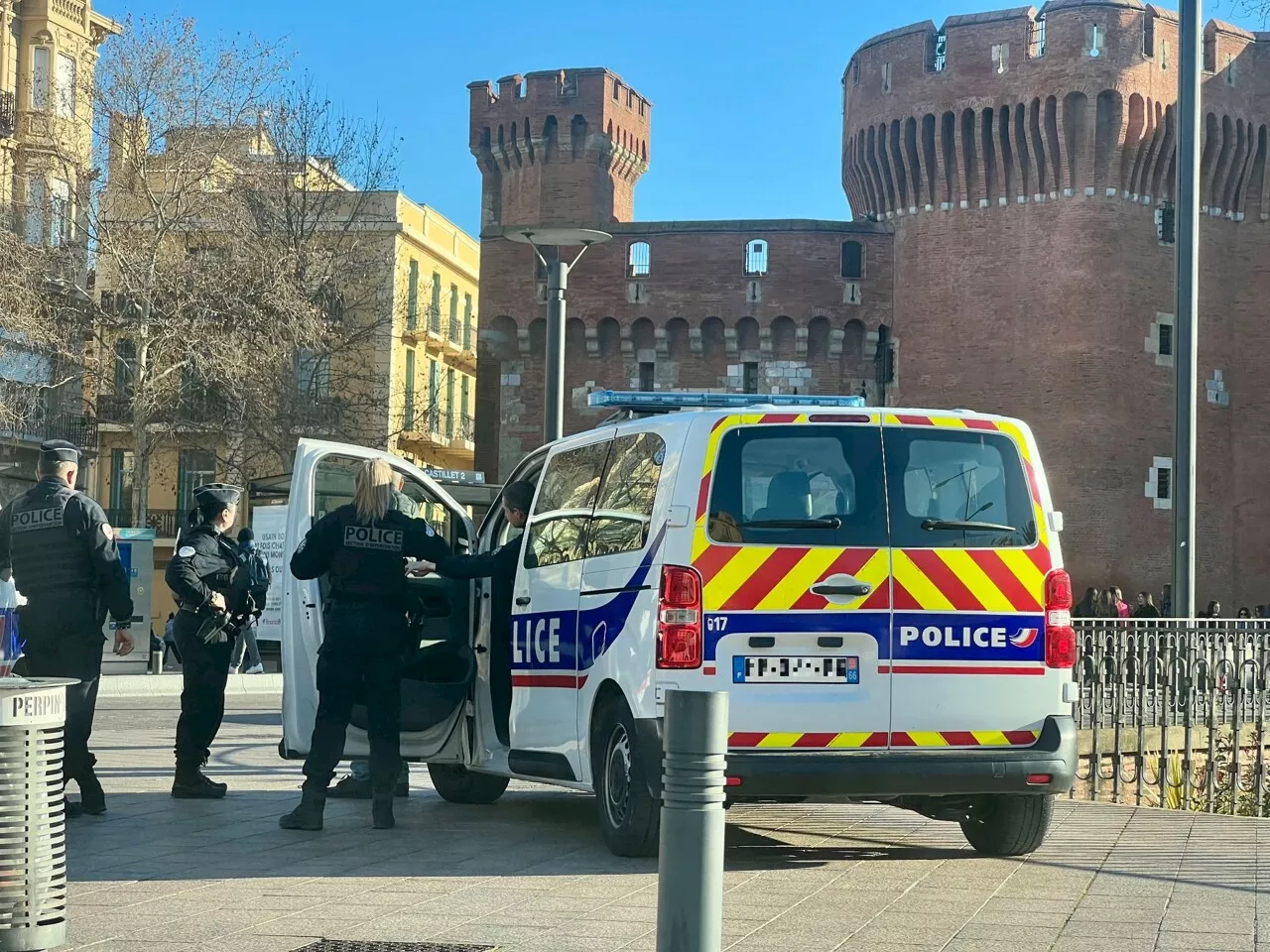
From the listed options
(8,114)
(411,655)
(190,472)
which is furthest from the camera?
(190,472)

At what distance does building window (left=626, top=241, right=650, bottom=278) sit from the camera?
46406 mm

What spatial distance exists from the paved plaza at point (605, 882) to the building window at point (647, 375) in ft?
120

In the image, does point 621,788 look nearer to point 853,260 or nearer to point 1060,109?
point 1060,109

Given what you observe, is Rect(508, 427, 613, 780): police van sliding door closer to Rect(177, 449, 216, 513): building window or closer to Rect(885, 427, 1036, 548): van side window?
Rect(885, 427, 1036, 548): van side window

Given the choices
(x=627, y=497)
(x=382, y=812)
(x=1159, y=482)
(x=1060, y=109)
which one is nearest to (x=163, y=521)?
(x=1060, y=109)

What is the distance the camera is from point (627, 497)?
8039mm

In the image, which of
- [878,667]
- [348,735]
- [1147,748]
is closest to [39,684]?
[878,667]

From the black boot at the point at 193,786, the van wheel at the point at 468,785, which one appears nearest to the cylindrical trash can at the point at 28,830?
the black boot at the point at 193,786

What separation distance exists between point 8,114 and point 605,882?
43318 mm

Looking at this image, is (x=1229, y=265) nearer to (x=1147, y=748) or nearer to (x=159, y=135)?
(x=159, y=135)

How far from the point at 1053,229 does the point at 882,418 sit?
35.5 metres

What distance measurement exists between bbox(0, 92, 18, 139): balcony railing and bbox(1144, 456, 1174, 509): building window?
2842 centimetres

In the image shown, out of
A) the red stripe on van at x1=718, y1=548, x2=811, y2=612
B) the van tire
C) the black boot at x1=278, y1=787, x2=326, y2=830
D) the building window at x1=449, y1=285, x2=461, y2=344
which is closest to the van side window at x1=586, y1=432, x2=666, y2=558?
the red stripe on van at x1=718, y1=548, x2=811, y2=612

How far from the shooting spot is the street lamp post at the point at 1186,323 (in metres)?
14.1
